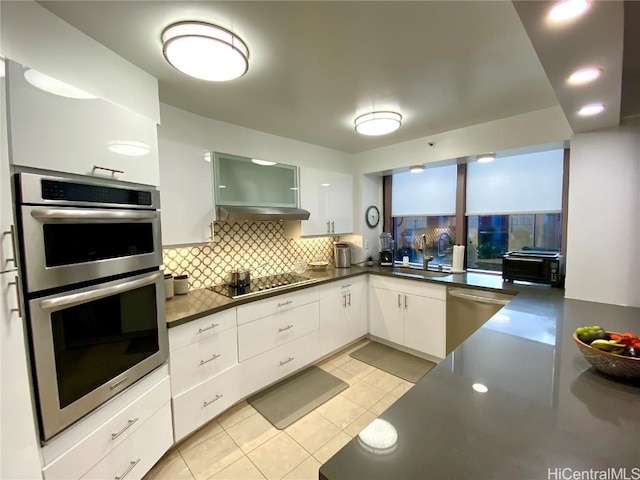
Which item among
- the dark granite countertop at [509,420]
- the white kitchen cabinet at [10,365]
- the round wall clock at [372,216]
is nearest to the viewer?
the dark granite countertop at [509,420]

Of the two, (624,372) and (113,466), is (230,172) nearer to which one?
(113,466)

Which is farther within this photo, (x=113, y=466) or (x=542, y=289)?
(x=542, y=289)

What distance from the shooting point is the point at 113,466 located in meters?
1.41

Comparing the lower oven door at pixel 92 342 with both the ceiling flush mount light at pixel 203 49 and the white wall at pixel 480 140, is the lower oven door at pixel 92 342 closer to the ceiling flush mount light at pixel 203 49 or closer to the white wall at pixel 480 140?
the ceiling flush mount light at pixel 203 49

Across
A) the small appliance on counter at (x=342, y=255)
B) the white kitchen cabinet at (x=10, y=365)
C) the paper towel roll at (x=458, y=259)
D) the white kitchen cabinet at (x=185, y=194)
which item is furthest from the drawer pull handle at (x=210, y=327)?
the paper towel roll at (x=458, y=259)

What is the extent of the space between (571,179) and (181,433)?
11.3 ft

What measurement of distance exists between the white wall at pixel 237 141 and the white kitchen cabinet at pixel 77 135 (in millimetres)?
646

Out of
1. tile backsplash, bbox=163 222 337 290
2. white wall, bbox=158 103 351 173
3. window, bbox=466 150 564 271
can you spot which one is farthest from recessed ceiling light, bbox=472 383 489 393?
window, bbox=466 150 564 271

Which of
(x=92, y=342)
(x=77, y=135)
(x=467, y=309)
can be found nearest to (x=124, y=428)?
(x=92, y=342)

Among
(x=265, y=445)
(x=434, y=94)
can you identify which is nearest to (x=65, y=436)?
(x=265, y=445)

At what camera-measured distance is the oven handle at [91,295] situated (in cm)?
114

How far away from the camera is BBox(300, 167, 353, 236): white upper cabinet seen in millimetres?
3184

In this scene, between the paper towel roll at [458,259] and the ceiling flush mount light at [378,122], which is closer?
the ceiling flush mount light at [378,122]

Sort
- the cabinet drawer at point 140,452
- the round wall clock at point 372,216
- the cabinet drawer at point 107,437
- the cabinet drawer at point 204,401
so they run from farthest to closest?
1. the round wall clock at point 372,216
2. the cabinet drawer at point 204,401
3. the cabinet drawer at point 140,452
4. the cabinet drawer at point 107,437
